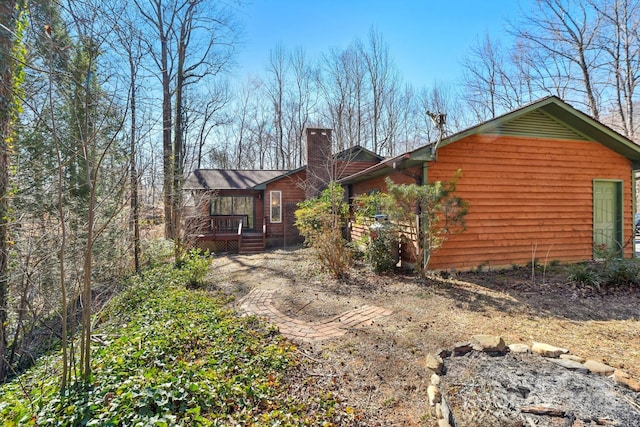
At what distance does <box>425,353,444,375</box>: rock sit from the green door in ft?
26.2

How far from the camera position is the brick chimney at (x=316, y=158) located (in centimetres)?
1394

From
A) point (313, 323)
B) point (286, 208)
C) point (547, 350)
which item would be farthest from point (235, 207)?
point (547, 350)

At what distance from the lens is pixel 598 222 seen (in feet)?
26.7

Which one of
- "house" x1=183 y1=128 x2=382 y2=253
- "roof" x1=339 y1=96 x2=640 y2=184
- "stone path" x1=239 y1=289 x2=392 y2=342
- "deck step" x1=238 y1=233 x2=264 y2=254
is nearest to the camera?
"stone path" x1=239 y1=289 x2=392 y2=342

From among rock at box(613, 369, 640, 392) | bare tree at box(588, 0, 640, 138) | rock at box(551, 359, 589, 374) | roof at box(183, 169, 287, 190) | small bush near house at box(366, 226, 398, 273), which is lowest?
rock at box(551, 359, 589, 374)

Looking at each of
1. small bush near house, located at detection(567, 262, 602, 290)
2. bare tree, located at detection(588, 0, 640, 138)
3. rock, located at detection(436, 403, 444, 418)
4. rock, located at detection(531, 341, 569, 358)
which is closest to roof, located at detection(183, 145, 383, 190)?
small bush near house, located at detection(567, 262, 602, 290)

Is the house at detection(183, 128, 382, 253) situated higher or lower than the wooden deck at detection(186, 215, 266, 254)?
higher

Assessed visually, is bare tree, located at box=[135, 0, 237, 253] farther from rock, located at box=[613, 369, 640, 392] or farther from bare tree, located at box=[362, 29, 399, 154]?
rock, located at box=[613, 369, 640, 392]

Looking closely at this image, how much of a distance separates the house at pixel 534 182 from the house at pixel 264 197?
6.08 metres

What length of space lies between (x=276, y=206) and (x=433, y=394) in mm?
13021

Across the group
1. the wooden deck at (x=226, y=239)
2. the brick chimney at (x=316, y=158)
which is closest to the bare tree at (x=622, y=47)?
the brick chimney at (x=316, y=158)

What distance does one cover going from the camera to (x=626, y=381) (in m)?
2.47

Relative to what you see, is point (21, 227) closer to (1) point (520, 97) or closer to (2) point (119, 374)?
(2) point (119, 374)

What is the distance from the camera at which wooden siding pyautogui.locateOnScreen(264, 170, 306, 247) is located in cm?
1448
